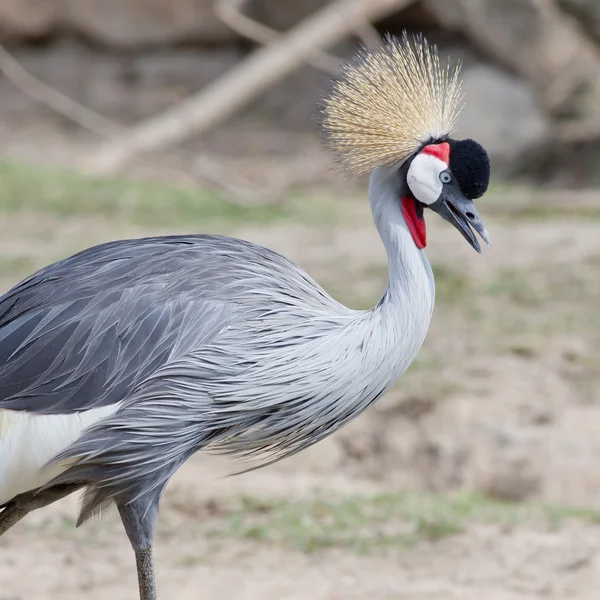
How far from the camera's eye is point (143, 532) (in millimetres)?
2047

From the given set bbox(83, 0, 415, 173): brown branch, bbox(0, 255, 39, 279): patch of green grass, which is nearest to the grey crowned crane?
bbox(0, 255, 39, 279): patch of green grass

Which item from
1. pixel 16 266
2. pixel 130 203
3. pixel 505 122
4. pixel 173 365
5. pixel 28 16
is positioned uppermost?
pixel 28 16

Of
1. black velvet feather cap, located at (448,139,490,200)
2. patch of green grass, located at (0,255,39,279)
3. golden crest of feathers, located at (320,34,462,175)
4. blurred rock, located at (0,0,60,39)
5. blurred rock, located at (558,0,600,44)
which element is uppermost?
blurred rock, located at (0,0,60,39)

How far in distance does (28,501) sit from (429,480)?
1714 mm

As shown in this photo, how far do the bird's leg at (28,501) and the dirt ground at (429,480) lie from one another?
0.39 metres

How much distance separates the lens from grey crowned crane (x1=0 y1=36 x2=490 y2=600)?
2.00 meters

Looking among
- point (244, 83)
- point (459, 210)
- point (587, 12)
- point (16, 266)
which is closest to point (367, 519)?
point (459, 210)

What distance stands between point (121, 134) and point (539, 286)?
3575 millimetres

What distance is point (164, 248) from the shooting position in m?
2.18

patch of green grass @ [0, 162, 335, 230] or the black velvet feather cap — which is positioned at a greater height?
patch of green grass @ [0, 162, 335, 230]

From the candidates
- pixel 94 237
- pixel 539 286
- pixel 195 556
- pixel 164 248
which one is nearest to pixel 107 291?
pixel 164 248

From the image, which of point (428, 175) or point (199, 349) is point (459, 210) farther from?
point (199, 349)

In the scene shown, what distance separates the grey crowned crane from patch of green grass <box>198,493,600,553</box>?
28.8 inches

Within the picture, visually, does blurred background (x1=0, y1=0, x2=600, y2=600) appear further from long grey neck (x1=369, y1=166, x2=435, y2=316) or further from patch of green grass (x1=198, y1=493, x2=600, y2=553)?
long grey neck (x1=369, y1=166, x2=435, y2=316)
